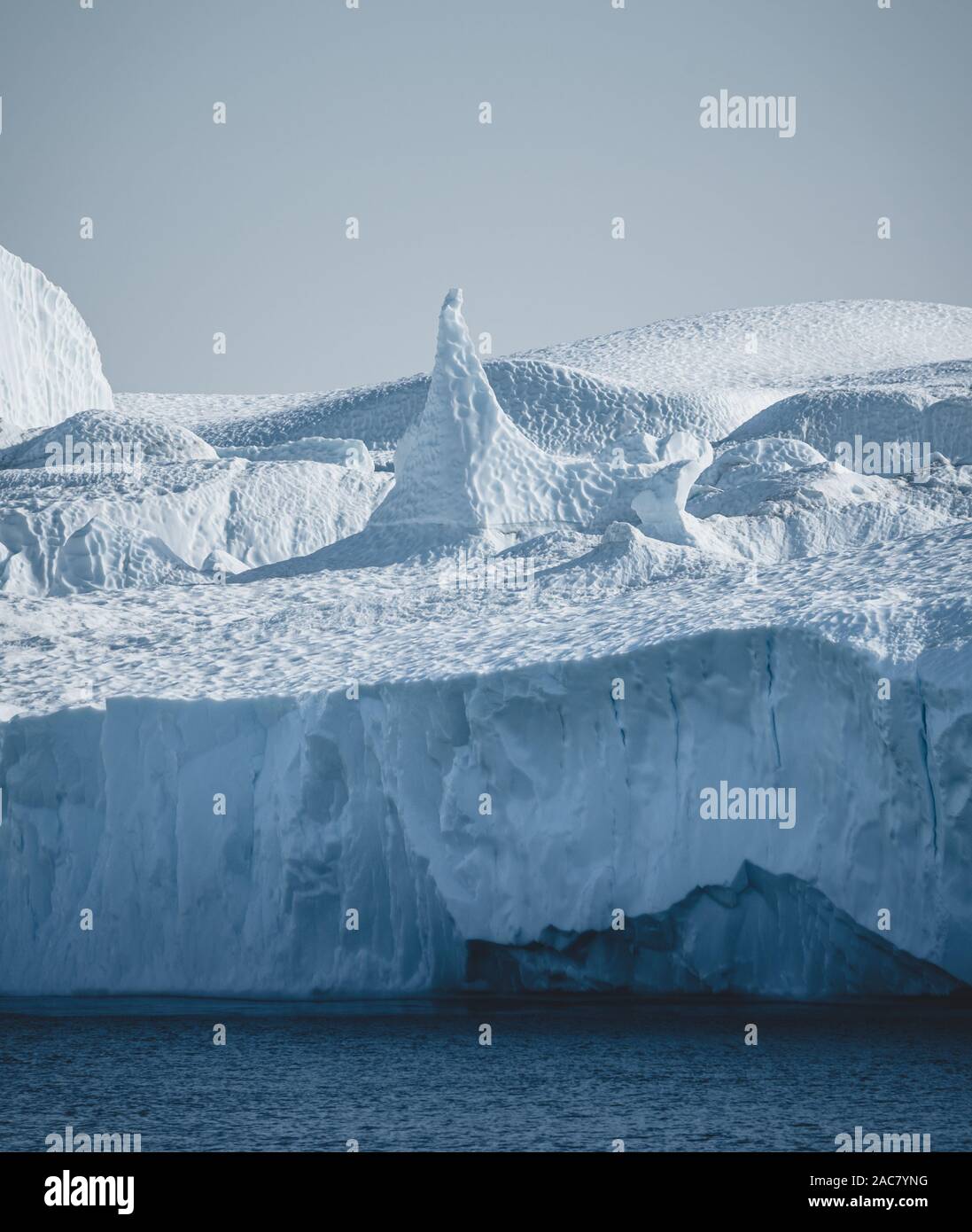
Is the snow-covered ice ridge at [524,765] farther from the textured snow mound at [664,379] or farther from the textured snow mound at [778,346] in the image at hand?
the textured snow mound at [778,346]

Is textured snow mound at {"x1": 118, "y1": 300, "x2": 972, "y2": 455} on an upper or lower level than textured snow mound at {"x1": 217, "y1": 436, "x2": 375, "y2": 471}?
upper

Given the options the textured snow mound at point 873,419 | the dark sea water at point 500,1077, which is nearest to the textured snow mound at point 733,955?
the dark sea water at point 500,1077

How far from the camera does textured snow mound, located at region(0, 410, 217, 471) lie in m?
28.6

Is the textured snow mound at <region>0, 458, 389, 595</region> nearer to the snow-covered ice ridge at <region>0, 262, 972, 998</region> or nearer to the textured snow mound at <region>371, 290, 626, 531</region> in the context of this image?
the snow-covered ice ridge at <region>0, 262, 972, 998</region>

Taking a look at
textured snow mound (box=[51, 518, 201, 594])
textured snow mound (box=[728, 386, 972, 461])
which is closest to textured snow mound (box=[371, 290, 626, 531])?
textured snow mound (box=[51, 518, 201, 594])

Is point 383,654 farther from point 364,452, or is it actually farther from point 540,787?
point 364,452

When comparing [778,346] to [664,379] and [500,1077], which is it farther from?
[500,1077]

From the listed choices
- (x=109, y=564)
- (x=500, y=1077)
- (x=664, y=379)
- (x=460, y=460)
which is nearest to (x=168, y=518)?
(x=109, y=564)

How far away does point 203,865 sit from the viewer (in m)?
15.1

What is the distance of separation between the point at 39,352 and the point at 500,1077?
97.8ft

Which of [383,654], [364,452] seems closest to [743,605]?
[383,654]

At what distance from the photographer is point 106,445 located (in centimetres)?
2884

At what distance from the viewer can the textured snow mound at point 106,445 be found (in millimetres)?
28594

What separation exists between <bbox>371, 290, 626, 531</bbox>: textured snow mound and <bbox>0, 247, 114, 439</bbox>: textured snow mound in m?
15.5
